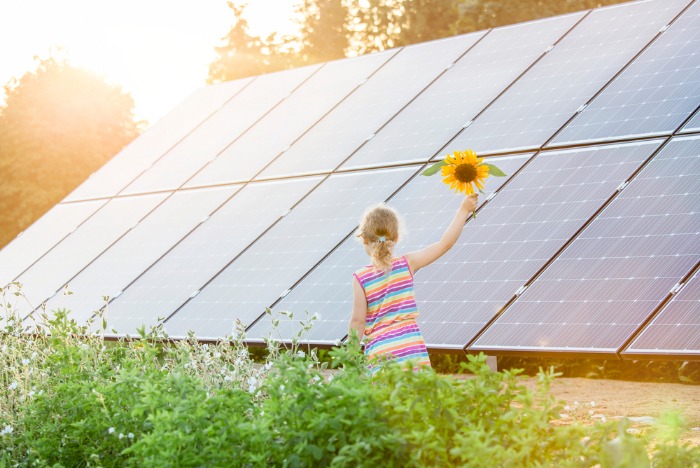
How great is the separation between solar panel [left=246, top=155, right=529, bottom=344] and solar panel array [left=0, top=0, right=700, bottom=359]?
32 mm

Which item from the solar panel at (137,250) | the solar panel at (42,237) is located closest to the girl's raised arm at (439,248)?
the solar panel at (137,250)

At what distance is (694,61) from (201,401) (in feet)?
28.4

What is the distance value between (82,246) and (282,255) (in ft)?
18.3

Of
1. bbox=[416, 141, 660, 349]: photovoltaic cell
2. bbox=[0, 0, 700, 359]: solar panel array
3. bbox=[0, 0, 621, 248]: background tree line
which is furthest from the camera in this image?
bbox=[0, 0, 621, 248]: background tree line

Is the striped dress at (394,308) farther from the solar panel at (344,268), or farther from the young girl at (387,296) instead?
the solar panel at (344,268)

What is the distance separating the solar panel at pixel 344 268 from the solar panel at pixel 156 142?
27.5 feet

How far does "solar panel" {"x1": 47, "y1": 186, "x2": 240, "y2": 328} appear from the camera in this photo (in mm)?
14531

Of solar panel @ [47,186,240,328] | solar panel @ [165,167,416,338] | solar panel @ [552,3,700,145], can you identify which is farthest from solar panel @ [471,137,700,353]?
solar panel @ [47,186,240,328]

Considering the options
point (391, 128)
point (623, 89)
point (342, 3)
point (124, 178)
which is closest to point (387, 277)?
point (623, 89)

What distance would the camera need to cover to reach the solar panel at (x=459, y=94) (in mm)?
13664

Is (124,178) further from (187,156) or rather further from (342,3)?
(342,3)

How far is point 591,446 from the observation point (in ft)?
16.5

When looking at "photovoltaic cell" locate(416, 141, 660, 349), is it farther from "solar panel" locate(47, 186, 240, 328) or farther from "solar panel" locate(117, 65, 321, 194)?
"solar panel" locate(117, 65, 321, 194)

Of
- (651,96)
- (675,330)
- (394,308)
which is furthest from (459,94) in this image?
(394,308)
